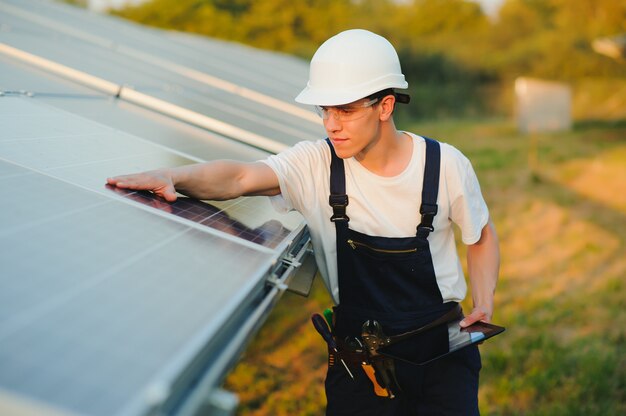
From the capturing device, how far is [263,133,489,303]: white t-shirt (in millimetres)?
2568

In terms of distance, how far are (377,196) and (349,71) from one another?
495 mm

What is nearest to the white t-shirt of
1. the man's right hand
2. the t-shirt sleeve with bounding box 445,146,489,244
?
→ the t-shirt sleeve with bounding box 445,146,489,244

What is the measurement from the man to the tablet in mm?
39

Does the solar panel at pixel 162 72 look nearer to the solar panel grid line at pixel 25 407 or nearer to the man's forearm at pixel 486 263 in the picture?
the man's forearm at pixel 486 263

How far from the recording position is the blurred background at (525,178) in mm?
4852

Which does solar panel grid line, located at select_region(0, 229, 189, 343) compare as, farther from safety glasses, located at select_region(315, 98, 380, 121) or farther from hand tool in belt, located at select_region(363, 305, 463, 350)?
hand tool in belt, located at select_region(363, 305, 463, 350)

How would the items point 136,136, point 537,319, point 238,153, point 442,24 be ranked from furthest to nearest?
point 442,24
point 537,319
point 238,153
point 136,136

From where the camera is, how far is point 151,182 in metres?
2.12

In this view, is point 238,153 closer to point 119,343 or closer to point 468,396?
point 468,396

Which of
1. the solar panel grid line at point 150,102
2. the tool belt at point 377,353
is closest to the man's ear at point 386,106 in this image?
the tool belt at point 377,353

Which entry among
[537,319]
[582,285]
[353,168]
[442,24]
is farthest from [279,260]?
[442,24]

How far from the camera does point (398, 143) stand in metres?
2.64

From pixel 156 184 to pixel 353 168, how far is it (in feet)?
2.72

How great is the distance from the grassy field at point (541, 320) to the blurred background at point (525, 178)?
15 mm
